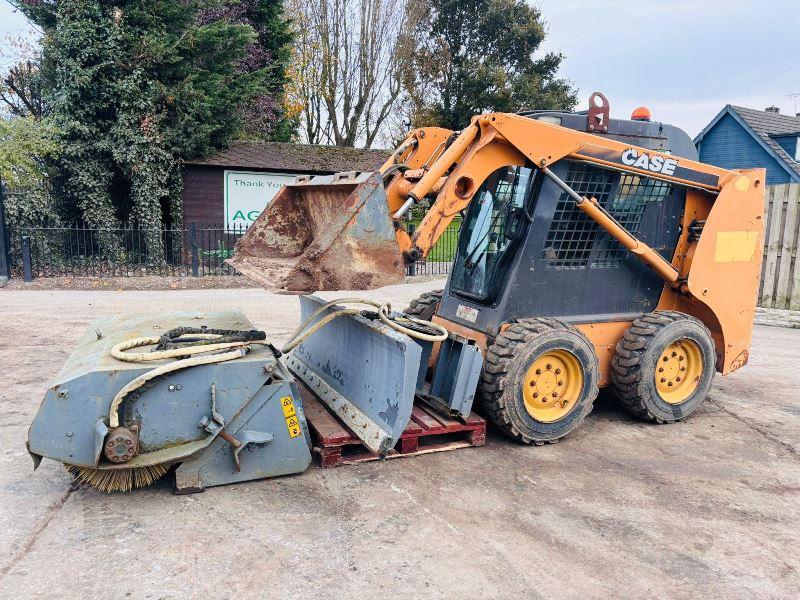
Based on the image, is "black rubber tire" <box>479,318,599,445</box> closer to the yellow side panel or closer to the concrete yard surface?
the concrete yard surface

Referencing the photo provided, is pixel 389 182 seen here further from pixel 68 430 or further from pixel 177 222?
pixel 177 222

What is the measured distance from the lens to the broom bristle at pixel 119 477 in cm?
362

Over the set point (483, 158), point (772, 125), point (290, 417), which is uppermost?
point (772, 125)

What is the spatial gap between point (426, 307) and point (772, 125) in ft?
84.0

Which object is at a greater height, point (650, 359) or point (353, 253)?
point (353, 253)

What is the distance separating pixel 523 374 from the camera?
4.54m

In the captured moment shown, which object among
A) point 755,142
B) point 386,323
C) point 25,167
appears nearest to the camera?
point 386,323

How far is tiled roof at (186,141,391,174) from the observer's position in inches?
668

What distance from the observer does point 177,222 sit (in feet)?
55.3

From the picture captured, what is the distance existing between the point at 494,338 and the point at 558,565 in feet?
6.77

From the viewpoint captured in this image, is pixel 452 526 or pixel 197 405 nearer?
pixel 452 526

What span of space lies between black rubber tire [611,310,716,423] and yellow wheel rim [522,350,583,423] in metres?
0.59

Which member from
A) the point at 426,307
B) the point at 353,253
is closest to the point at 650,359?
the point at 426,307

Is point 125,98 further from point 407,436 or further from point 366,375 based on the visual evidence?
point 407,436
